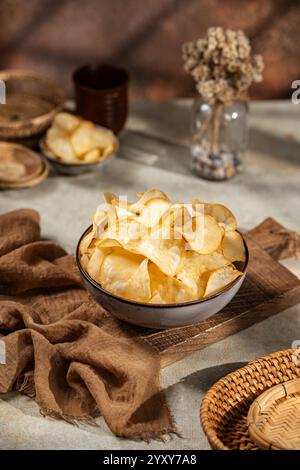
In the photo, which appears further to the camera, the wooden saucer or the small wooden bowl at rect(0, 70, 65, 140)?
the small wooden bowl at rect(0, 70, 65, 140)

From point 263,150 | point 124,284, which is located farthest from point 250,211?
point 124,284

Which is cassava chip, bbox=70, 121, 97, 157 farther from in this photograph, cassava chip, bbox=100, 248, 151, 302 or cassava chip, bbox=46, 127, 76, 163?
cassava chip, bbox=100, 248, 151, 302

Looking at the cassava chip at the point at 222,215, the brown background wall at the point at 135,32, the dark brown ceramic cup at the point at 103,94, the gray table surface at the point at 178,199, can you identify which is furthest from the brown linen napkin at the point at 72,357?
the brown background wall at the point at 135,32

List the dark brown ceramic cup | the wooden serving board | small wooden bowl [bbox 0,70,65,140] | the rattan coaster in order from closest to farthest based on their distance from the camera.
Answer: the rattan coaster, the wooden serving board, the dark brown ceramic cup, small wooden bowl [bbox 0,70,65,140]

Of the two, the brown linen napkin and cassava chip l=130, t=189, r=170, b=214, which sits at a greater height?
cassava chip l=130, t=189, r=170, b=214

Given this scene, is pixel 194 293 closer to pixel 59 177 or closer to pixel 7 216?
pixel 7 216

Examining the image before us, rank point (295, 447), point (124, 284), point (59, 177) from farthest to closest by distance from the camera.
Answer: point (59, 177) → point (124, 284) → point (295, 447)

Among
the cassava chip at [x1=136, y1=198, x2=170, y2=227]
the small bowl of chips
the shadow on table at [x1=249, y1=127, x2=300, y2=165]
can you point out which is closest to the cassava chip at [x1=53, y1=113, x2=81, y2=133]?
the small bowl of chips

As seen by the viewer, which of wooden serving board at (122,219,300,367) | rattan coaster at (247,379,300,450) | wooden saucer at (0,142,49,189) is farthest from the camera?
wooden saucer at (0,142,49,189)
